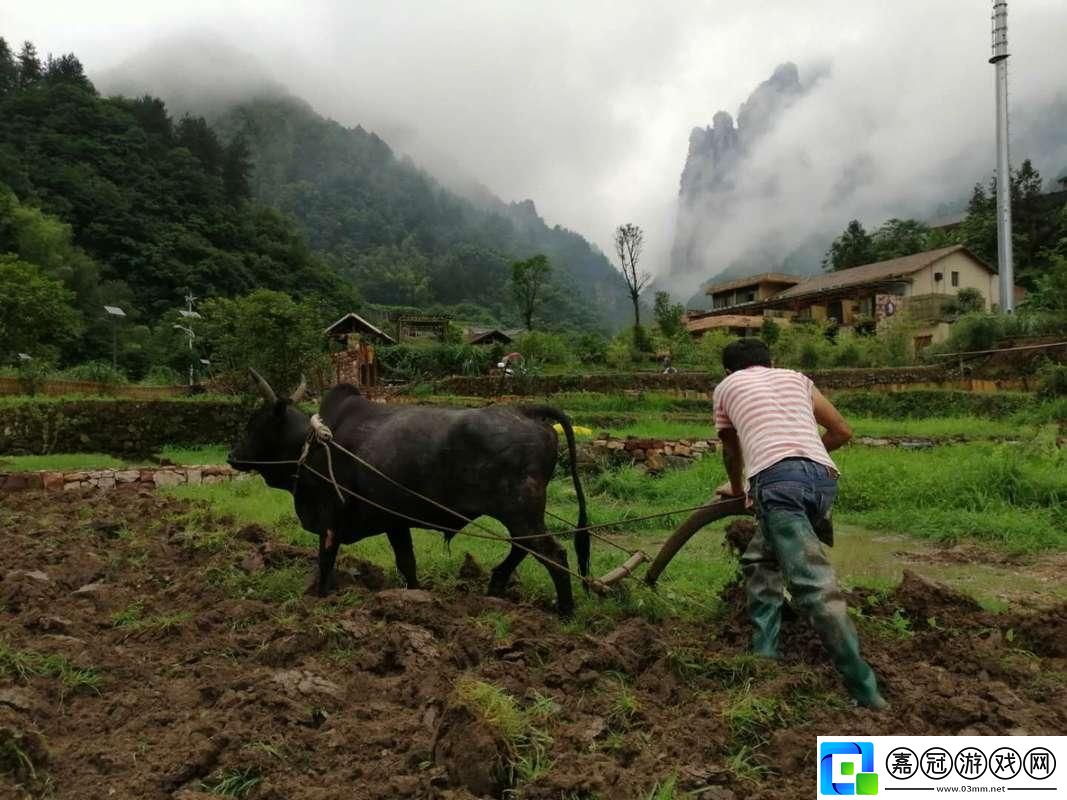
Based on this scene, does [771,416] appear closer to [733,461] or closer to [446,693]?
[733,461]

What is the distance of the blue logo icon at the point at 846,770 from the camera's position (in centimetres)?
271

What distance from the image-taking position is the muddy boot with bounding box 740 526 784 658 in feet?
13.1

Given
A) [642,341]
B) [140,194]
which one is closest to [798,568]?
[642,341]

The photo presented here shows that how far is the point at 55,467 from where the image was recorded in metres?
13.2

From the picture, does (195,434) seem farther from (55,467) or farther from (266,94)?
(266,94)

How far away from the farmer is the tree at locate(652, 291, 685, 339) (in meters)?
39.5

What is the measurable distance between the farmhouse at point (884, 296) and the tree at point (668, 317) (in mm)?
2281

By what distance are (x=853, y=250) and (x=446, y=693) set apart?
58.6m

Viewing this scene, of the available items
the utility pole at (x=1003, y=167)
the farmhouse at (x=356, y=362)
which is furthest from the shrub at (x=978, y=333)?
the farmhouse at (x=356, y=362)

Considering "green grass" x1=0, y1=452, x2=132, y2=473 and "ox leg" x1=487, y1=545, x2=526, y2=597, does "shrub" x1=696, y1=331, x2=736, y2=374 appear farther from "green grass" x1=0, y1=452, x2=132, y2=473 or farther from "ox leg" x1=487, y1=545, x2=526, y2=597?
"ox leg" x1=487, y1=545, x2=526, y2=597

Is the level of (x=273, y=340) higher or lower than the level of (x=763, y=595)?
higher

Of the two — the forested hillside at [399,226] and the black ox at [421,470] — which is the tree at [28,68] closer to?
the forested hillside at [399,226]

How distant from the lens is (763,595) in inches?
162

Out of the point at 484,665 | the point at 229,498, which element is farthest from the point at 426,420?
the point at 229,498
